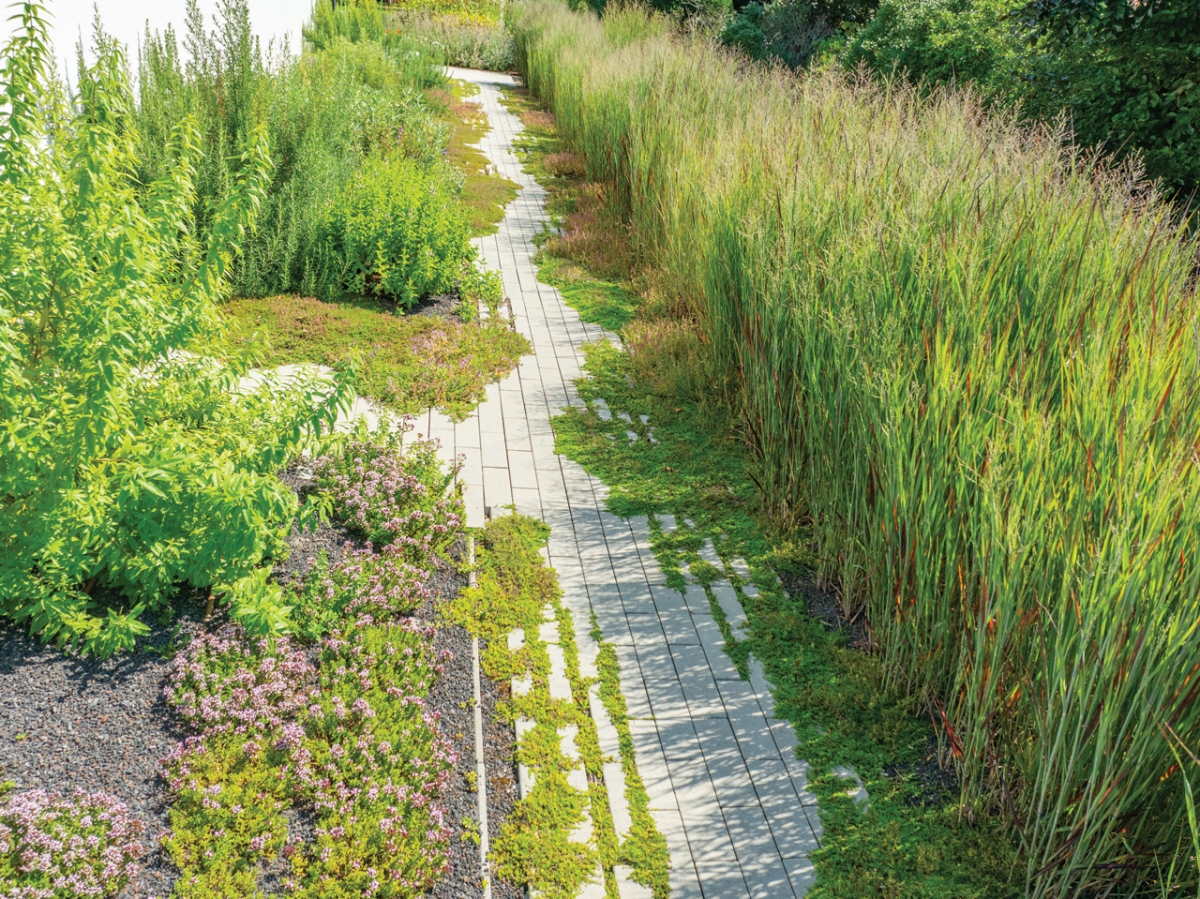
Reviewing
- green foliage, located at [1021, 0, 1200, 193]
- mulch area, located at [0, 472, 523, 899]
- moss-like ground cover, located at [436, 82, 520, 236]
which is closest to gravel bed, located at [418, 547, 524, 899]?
mulch area, located at [0, 472, 523, 899]

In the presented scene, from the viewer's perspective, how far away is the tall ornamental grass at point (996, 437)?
2764mm

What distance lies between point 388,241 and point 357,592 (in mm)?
4680

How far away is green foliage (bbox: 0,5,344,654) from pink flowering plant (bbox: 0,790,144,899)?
0.69 metres

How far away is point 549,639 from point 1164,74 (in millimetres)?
8232

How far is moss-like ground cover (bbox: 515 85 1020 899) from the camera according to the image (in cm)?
333

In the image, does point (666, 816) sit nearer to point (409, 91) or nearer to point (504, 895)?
point (504, 895)

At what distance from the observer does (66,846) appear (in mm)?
2779

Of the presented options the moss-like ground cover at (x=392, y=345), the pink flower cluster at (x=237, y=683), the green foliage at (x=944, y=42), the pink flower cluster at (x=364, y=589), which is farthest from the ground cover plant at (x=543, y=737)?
the green foliage at (x=944, y=42)

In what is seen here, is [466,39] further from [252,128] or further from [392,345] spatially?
[392,345]

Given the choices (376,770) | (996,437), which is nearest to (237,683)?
(376,770)

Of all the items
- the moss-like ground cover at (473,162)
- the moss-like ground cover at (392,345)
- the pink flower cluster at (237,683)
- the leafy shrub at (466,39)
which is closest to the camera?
the pink flower cluster at (237,683)

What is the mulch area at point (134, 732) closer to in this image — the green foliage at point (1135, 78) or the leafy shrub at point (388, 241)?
the leafy shrub at point (388, 241)

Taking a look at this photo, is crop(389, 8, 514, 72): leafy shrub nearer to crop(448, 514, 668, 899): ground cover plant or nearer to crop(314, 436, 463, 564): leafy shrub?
crop(314, 436, 463, 564): leafy shrub

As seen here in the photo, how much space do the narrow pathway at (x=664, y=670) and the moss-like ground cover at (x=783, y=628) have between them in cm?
12
